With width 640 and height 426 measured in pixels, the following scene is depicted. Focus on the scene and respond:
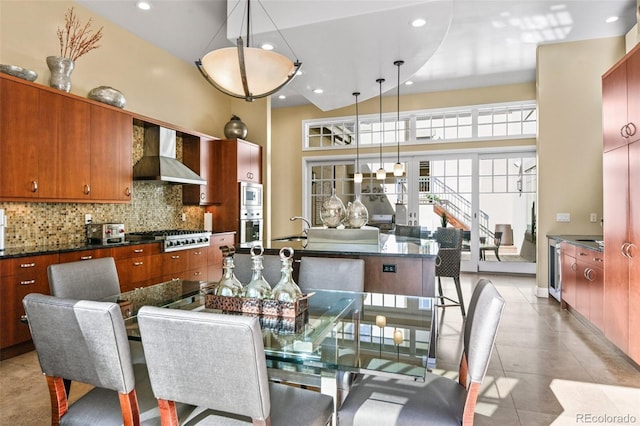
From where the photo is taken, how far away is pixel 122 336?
4.15 ft

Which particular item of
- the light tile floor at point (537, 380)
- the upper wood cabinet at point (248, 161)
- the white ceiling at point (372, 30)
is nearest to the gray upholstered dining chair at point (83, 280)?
the light tile floor at point (537, 380)

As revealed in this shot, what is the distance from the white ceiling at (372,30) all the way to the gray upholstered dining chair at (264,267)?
231 centimetres

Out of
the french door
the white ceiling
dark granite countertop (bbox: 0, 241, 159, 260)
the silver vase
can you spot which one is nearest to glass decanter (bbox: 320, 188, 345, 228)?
the white ceiling

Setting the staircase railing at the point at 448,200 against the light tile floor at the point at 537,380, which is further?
the staircase railing at the point at 448,200

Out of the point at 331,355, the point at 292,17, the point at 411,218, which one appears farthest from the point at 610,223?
the point at 411,218

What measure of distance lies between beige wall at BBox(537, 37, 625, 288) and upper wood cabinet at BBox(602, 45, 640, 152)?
1.92 metres

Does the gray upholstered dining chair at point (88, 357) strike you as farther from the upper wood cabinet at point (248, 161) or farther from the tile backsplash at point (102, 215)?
the upper wood cabinet at point (248, 161)

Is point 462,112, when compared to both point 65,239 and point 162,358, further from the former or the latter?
point 162,358

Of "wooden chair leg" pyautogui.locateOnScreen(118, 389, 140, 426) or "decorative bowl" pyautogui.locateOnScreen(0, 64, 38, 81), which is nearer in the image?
"wooden chair leg" pyautogui.locateOnScreen(118, 389, 140, 426)

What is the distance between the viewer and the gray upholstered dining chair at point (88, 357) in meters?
1.25

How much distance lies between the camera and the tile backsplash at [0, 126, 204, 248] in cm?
352

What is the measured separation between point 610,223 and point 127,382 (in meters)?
3.59

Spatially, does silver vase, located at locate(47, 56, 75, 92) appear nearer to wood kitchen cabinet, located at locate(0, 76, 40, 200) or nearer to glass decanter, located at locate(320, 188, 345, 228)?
wood kitchen cabinet, located at locate(0, 76, 40, 200)

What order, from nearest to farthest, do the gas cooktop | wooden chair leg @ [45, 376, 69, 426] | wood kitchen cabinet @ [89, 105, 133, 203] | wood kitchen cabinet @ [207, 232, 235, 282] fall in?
wooden chair leg @ [45, 376, 69, 426], wood kitchen cabinet @ [89, 105, 133, 203], the gas cooktop, wood kitchen cabinet @ [207, 232, 235, 282]
